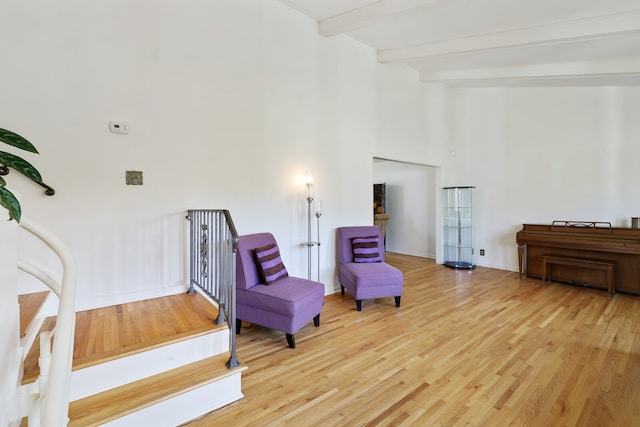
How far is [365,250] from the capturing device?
461 cm

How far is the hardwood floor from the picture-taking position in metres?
2.10

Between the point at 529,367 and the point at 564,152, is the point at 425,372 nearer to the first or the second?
the point at 529,367

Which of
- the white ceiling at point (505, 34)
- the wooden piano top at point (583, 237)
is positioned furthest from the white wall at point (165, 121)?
the wooden piano top at point (583, 237)

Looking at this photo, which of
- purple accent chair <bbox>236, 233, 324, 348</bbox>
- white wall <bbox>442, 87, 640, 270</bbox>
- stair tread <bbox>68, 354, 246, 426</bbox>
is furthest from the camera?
white wall <bbox>442, 87, 640, 270</bbox>

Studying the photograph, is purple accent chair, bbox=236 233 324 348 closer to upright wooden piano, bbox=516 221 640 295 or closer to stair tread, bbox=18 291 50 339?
stair tread, bbox=18 291 50 339

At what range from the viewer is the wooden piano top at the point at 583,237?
15.0ft

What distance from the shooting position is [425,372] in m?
2.60

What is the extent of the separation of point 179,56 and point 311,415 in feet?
11.3

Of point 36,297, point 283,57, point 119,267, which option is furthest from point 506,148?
point 36,297

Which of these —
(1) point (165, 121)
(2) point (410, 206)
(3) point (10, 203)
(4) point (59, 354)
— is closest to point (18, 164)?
(3) point (10, 203)

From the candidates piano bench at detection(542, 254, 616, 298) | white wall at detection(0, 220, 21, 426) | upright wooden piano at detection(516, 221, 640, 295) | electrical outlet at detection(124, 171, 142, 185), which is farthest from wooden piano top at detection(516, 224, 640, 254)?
white wall at detection(0, 220, 21, 426)

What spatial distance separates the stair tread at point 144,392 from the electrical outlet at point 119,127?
2.13 meters

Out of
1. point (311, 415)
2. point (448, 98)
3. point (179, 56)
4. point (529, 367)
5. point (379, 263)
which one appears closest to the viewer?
point (311, 415)

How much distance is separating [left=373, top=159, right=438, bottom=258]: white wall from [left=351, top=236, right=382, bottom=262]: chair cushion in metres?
3.35
